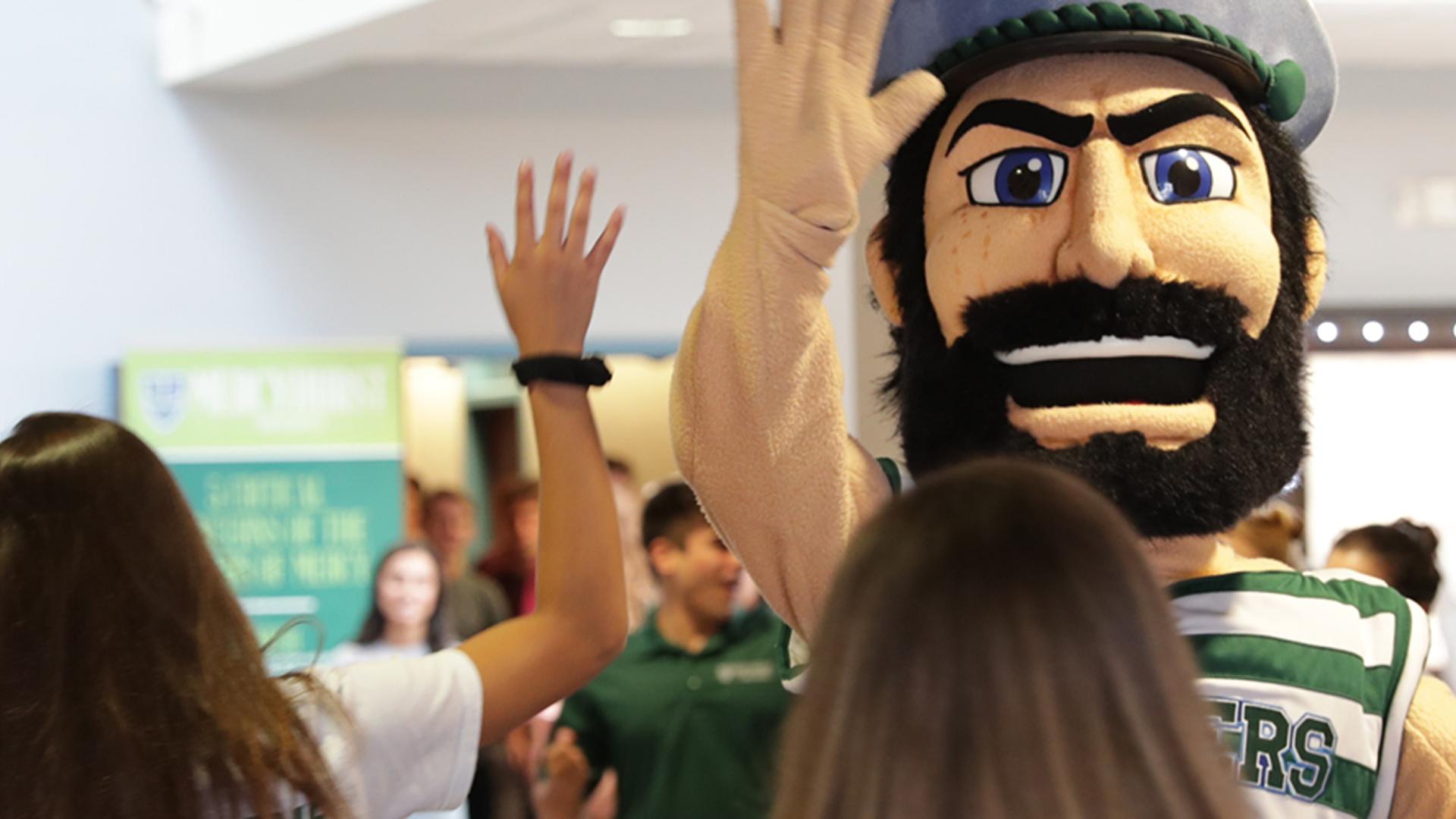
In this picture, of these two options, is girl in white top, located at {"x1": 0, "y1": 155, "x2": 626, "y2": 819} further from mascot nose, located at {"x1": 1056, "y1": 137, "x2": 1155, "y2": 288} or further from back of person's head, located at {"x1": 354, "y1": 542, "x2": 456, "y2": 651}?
back of person's head, located at {"x1": 354, "y1": 542, "x2": 456, "y2": 651}

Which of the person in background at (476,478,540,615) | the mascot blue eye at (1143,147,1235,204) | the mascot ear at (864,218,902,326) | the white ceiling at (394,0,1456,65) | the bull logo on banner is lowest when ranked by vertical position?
the person in background at (476,478,540,615)

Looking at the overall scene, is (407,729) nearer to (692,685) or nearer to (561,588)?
(561,588)

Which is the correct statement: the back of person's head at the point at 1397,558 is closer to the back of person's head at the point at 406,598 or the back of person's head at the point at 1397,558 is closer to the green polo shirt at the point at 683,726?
the green polo shirt at the point at 683,726

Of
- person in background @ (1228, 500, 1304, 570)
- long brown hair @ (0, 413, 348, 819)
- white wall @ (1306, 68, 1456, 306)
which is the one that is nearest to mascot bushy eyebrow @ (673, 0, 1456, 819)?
long brown hair @ (0, 413, 348, 819)

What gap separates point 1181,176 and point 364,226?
5.65 metres

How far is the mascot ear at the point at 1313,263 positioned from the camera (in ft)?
6.30

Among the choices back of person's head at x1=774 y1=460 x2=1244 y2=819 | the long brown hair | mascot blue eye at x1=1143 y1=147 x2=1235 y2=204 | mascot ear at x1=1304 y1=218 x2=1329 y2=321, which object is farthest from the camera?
mascot ear at x1=1304 y1=218 x2=1329 y2=321

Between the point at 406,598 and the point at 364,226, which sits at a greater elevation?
the point at 364,226

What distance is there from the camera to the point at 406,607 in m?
5.83

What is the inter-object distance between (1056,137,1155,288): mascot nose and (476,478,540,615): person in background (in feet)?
17.7

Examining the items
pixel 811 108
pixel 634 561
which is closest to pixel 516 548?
pixel 634 561

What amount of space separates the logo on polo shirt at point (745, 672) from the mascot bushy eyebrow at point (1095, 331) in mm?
2245

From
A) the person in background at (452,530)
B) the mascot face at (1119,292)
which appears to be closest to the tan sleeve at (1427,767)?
the mascot face at (1119,292)

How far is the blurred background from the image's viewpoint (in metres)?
6.40
